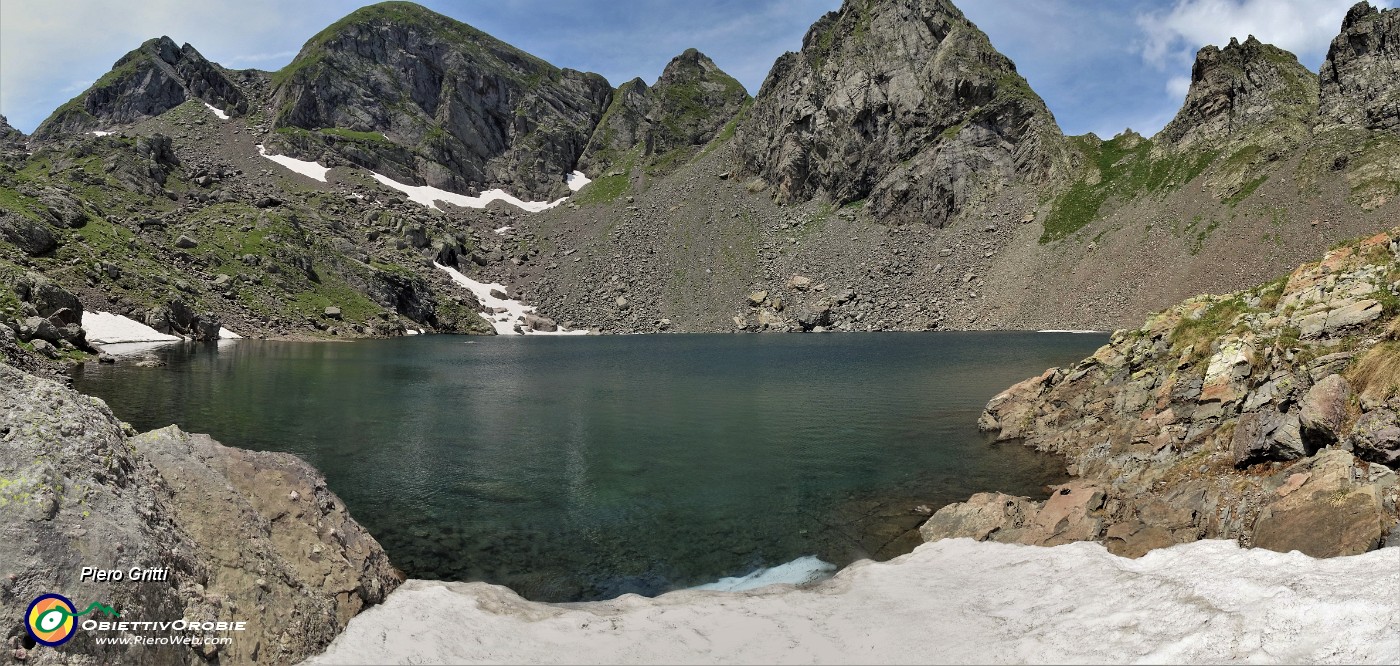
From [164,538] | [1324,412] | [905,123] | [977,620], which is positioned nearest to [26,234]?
[164,538]

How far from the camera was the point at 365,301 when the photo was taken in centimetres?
12825

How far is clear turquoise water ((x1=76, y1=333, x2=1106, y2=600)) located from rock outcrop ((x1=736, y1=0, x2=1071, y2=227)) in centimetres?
10624

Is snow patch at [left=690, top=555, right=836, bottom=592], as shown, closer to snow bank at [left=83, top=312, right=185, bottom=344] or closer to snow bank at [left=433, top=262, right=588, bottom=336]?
snow bank at [left=83, top=312, right=185, bottom=344]

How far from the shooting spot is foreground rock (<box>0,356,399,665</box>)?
24.9 ft

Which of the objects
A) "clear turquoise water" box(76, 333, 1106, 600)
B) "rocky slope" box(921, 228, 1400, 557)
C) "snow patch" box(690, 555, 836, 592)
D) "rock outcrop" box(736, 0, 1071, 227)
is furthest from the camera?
"rock outcrop" box(736, 0, 1071, 227)

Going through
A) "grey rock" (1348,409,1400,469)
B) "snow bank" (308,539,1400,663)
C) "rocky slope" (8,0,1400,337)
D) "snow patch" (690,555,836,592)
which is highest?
"rocky slope" (8,0,1400,337)

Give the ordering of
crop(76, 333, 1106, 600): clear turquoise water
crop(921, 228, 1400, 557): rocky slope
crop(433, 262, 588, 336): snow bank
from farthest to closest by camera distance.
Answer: crop(433, 262, 588, 336): snow bank → crop(76, 333, 1106, 600): clear turquoise water → crop(921, 228, 1400, 557): rocky slope

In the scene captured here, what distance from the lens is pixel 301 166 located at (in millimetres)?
188625

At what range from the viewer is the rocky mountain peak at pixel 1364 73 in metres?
107

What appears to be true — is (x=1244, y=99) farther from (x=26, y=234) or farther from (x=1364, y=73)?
(x=26, y=234)

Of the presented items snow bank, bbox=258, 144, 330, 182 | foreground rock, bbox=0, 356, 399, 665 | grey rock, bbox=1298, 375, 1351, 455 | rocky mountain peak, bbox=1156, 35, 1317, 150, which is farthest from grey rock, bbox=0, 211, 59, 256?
rocky mountain peak, bbox=1156, 35, 1317, 150

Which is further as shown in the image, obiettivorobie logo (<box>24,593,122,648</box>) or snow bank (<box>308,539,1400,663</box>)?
snow bank (<box>308,539,1400,663</box>)

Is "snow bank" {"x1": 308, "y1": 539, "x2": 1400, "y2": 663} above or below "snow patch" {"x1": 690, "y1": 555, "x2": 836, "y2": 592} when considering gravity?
above

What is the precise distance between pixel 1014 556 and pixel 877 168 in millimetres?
171519
